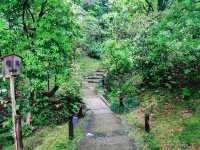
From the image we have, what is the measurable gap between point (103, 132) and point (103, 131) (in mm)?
142

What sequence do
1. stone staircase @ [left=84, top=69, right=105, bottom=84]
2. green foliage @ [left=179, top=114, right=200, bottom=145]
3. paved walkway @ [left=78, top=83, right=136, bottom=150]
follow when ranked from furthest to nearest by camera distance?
stone staircase @ [left=84, top=69, right=105, bottom=84] < green foliage @ [left=179, top=114, right=200, bottom=145] < paved walkway @ [left=78, top=83, right=136, bottom=150]

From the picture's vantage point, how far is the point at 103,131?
603 inches

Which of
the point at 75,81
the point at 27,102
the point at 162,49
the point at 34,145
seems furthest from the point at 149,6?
the point at 34,145

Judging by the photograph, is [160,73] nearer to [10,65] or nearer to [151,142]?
[151,142]

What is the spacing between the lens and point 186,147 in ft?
43.2

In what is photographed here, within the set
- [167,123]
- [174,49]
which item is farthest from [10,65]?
[174,49]

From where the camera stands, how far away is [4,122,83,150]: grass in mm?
13633

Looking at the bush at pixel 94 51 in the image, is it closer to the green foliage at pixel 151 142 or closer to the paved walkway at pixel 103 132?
the paved walkway at pixel 103 132

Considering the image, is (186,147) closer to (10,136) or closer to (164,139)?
(164,139)

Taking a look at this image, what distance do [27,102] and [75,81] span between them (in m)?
2.57

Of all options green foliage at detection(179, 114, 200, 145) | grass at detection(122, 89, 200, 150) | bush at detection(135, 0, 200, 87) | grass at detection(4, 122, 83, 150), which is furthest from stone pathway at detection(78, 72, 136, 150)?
bush at detection(135, 0, 200, 87)

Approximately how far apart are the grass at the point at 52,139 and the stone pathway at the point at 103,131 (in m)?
0.36

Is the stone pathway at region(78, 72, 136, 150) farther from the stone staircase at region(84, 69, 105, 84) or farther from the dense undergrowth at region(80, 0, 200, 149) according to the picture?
the stone staircase at region(84, 69, 105, 84)

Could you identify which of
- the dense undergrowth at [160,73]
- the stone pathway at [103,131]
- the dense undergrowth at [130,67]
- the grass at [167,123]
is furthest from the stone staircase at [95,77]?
the grass at [167,123]
